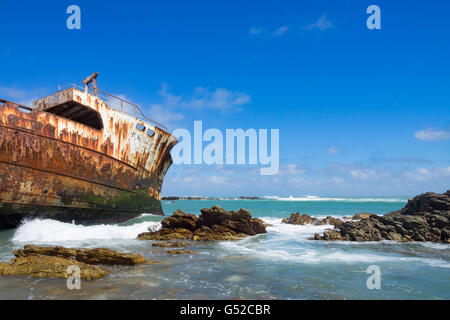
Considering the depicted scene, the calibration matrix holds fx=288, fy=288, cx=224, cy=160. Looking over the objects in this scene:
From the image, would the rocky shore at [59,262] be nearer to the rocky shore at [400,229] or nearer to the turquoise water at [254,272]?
the turquoise water at [254,272]

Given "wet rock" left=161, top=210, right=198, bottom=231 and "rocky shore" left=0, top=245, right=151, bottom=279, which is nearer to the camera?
"rocky shore" left=0, top=245, right=151, bottom=279

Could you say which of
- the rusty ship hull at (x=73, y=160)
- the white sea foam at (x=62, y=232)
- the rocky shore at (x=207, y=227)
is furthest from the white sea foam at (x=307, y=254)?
the rusty ship hull at (x=73, y=160)

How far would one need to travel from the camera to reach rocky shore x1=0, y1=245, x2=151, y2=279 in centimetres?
623

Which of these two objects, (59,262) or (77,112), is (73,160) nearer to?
(77,112)

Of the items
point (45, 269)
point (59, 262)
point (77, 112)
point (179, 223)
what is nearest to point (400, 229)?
point (179, 223)

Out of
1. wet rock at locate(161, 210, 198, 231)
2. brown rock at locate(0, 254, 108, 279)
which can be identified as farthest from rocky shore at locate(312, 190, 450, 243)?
brown rock at locate(0, 254, 108, 279)

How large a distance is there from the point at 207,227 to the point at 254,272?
670cm

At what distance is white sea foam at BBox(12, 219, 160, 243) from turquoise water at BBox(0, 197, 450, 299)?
4cm

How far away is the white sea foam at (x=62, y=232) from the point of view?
11828 mm

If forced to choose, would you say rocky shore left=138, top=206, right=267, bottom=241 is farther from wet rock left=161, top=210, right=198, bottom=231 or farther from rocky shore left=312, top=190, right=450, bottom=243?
rocky shore left=312, top=190, right=450, bottom=243

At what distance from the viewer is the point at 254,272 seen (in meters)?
7.15

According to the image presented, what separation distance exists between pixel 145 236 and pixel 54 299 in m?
7.90

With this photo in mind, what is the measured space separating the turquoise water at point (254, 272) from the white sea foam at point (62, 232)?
0.04 metres

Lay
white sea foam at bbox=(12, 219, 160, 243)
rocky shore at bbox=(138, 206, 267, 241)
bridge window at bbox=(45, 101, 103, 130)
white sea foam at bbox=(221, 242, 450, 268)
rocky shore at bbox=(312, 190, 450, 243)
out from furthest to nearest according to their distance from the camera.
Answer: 1. bridge window at bbox=(45, 101, 103, 130)
2. rocky shore at bbox=(312, 190, 450, 243)
3. rocky shore at bbox=(138, 206, 267, 241)
4. white sea foam at bbox=(12, 219, 160, 243)
5. white sea foam at bbox=(221, 242, 450, 268)
